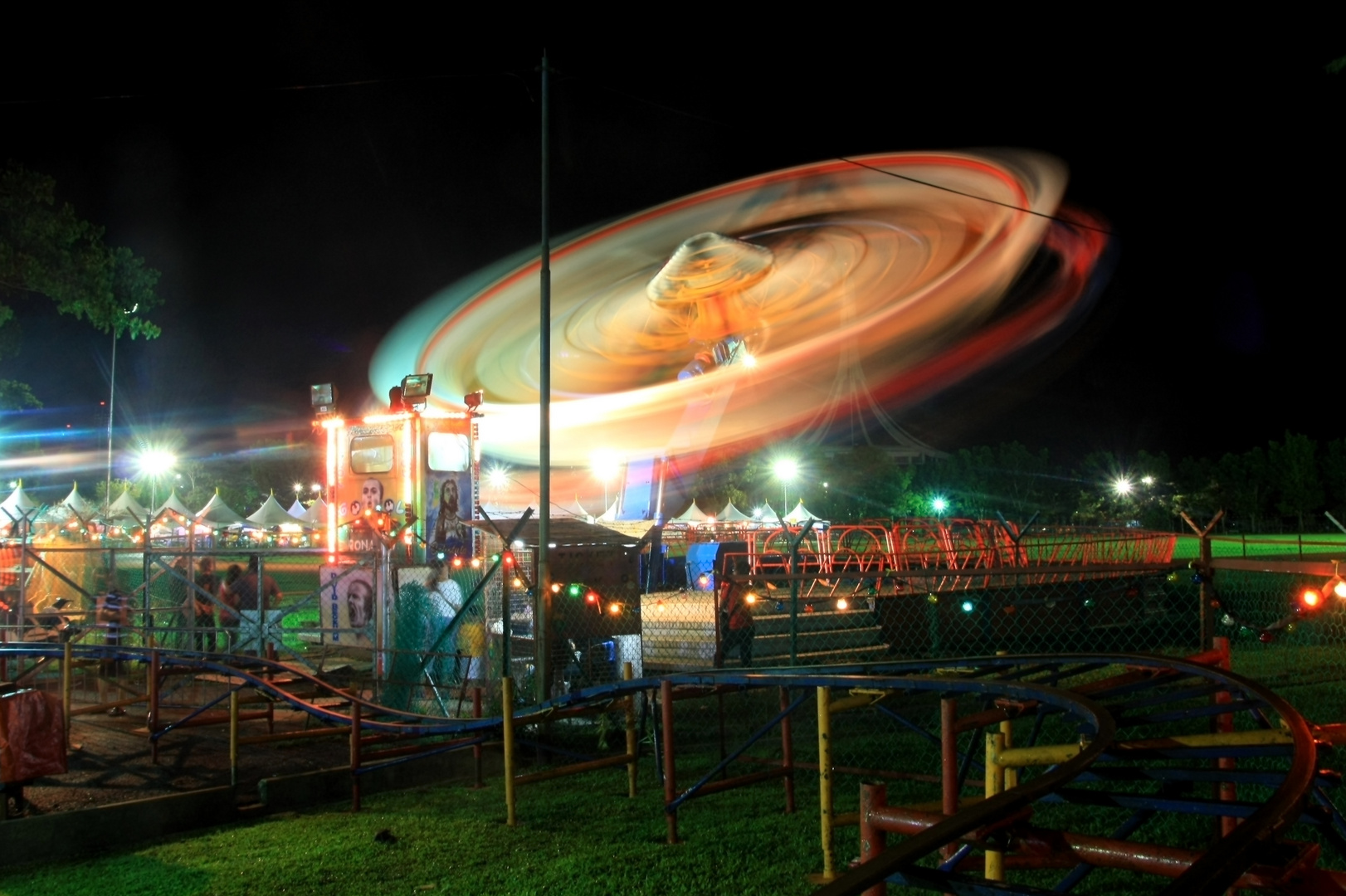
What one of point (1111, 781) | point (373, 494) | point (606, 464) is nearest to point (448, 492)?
point (373, 494)

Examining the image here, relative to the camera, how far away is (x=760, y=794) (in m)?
Answer: 8.88

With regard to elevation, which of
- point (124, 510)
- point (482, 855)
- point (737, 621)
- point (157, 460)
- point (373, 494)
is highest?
point (157, 460)

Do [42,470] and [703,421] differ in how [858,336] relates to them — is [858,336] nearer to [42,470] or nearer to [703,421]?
[703,421]

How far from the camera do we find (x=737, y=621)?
44.5ft

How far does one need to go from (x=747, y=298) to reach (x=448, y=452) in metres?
10.1

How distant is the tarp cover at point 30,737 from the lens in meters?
8.07

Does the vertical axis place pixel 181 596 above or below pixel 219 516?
below

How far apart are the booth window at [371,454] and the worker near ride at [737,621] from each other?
25.5 ft

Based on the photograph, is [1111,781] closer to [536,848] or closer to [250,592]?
[536,848]

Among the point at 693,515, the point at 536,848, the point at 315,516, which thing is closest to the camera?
the point at 536,848

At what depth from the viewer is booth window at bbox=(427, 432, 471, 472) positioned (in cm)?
1867

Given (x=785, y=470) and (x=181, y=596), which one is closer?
(x=181, y=596)

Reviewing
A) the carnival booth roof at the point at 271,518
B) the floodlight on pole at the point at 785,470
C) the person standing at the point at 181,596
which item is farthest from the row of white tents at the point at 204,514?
the floodlight on pole at the point at 785,470

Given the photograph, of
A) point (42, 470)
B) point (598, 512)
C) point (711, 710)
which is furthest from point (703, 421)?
point (42, 470)
